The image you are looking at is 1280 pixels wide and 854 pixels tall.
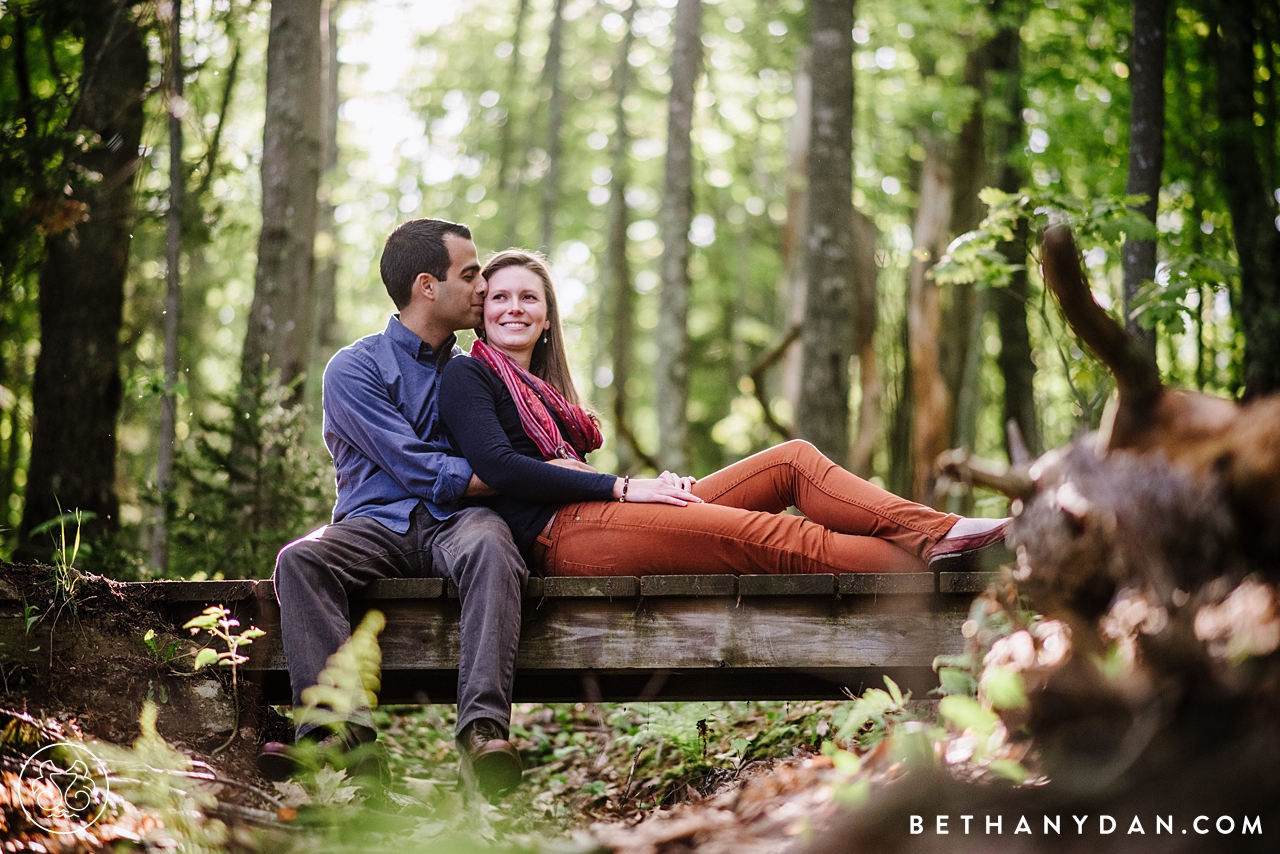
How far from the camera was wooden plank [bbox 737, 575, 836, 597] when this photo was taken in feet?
11.8

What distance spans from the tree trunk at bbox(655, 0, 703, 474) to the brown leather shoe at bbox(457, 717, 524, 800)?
755 cm

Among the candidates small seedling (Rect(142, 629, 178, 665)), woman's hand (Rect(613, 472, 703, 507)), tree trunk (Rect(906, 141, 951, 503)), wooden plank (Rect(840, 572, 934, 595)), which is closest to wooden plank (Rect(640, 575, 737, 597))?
woman's hand (Rect(613, 472, 703, 507))

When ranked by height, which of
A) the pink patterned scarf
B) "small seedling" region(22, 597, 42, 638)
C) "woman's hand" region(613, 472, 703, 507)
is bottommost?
"small seedling" region(22, 597, 42, 638)

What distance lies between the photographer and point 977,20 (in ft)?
37.3

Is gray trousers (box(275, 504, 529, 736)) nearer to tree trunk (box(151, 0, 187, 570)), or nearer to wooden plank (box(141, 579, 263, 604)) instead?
wooden plank (box(141, 579, 263, 604))

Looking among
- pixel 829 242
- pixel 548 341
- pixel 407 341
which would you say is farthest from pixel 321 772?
pixel 829 242

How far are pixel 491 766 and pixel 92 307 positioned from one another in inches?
276

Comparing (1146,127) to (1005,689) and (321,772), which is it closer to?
(1005,689)

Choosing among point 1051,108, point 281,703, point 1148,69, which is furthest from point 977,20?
point 281,703

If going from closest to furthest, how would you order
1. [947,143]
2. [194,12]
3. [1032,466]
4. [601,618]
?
1. [1032,466]
2. [601,618]
3. [194,12]
4. [947,143]

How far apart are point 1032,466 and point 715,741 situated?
2440 mm

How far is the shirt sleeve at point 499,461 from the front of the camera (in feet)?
12.2

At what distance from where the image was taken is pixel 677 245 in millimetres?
10742

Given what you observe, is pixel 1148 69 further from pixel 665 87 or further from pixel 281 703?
pixel 665 87
